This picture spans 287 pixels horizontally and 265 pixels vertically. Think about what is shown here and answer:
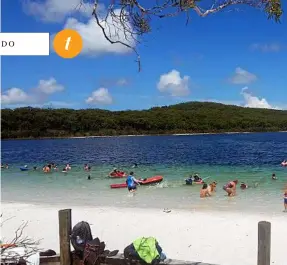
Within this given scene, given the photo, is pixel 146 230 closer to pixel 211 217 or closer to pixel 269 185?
pixel 211 217

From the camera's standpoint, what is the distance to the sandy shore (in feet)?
28.0

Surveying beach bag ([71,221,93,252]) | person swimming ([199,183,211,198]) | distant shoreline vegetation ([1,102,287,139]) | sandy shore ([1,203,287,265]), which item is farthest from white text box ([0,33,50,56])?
distant shoreline vegetation ([1,102,287,139])

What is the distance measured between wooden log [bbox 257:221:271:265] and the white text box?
340 cm

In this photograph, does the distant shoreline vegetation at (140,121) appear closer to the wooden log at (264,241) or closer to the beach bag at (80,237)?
the beach bag at (80,237)

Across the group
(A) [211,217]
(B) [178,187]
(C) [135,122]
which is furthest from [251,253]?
(C) [135,122]

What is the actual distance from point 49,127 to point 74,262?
130 meters

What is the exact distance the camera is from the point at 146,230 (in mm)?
10797

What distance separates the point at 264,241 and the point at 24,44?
12.5 feet

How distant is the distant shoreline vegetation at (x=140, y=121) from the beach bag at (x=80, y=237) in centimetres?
10985

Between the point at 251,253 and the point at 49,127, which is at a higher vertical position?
the point at 49,127

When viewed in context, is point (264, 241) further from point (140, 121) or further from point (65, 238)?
point (140, 121)

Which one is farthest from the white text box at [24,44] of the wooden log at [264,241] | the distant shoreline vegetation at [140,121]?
the distant shoreline vegetation at [140,121]

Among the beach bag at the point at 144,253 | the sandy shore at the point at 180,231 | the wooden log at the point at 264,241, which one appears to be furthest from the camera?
the sandy shore at the point at 180,231

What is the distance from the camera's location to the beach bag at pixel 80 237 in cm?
622
